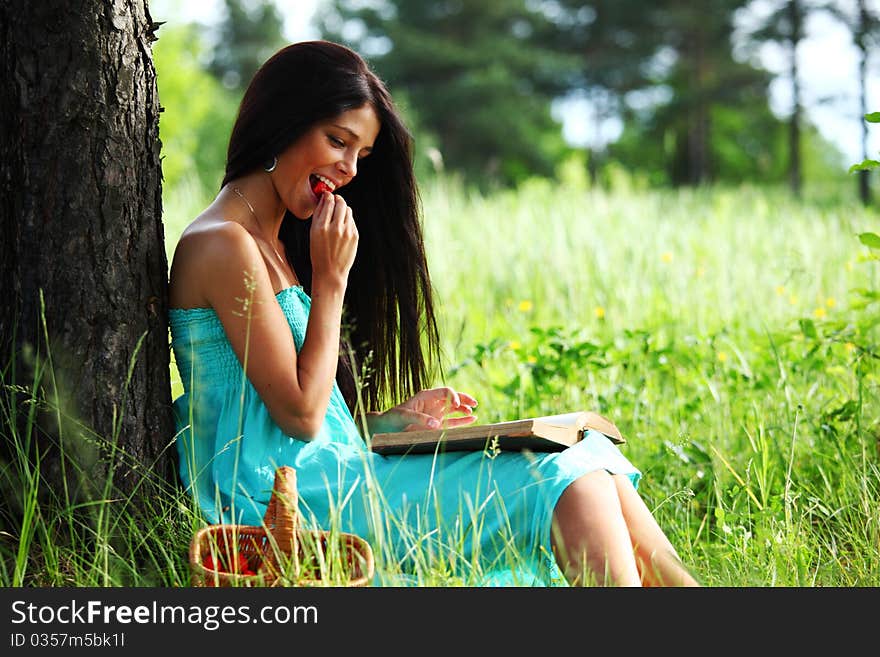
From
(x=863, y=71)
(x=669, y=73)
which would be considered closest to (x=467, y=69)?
(x=669, y=73)

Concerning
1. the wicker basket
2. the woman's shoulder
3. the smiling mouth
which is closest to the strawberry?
the smiling mouth

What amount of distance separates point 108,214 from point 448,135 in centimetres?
2558

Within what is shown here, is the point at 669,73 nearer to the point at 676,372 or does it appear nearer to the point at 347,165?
the point at 676,372

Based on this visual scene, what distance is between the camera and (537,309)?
5.65 m

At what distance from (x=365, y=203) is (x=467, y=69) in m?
25.2

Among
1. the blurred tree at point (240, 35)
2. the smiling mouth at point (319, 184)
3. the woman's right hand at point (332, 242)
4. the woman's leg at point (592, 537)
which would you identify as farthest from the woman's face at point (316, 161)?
the blurred tree at point (240, 35)

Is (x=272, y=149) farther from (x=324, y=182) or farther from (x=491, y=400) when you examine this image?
(x=491, y=400)

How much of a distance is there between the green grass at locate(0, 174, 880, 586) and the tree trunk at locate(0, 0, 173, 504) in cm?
10

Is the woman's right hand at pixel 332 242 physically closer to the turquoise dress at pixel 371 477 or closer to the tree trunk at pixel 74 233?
the turquoise dress at pixel 371 477

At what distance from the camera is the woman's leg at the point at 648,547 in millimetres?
2234

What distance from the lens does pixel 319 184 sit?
8.46 ft

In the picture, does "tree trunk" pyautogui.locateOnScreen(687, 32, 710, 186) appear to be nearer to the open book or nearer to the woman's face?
the woman's face

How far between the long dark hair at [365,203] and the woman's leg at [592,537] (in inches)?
26.9

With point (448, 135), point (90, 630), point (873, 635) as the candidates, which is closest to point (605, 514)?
point (873, 635)
